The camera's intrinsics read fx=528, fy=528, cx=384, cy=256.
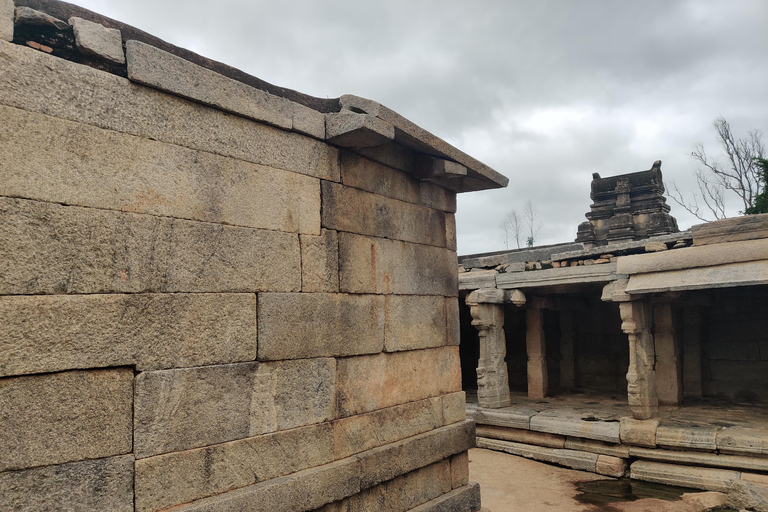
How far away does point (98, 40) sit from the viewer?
8.12 ft

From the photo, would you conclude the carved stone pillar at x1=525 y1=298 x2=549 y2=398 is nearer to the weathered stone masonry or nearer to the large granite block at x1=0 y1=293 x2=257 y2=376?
the weathered stone masonry

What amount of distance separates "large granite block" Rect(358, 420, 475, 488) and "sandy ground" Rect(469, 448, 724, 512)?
246 cm

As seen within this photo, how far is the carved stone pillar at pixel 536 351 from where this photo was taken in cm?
1053

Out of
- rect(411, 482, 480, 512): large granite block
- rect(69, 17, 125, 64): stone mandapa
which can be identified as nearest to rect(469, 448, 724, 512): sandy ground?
rect(411, 482, 480, 512): large granite block

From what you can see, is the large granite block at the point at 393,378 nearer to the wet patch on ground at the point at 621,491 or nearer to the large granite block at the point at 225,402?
the large granite block at the point at 225,402

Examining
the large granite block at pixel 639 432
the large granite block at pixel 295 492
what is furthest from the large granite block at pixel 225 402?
the large granite block at pixel 639 432

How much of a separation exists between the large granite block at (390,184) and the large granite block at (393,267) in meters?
0.36

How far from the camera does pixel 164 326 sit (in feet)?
8.46

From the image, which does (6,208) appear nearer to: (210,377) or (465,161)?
(210,377)

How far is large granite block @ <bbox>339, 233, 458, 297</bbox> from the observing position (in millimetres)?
3564

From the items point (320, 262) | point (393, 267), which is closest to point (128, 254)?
point (320, 262)

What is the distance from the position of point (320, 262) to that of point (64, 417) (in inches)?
62.8

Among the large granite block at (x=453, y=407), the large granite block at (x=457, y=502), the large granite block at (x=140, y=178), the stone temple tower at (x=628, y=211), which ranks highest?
the stone temple tower at (x=628, y=211)

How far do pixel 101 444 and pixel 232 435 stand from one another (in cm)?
66
